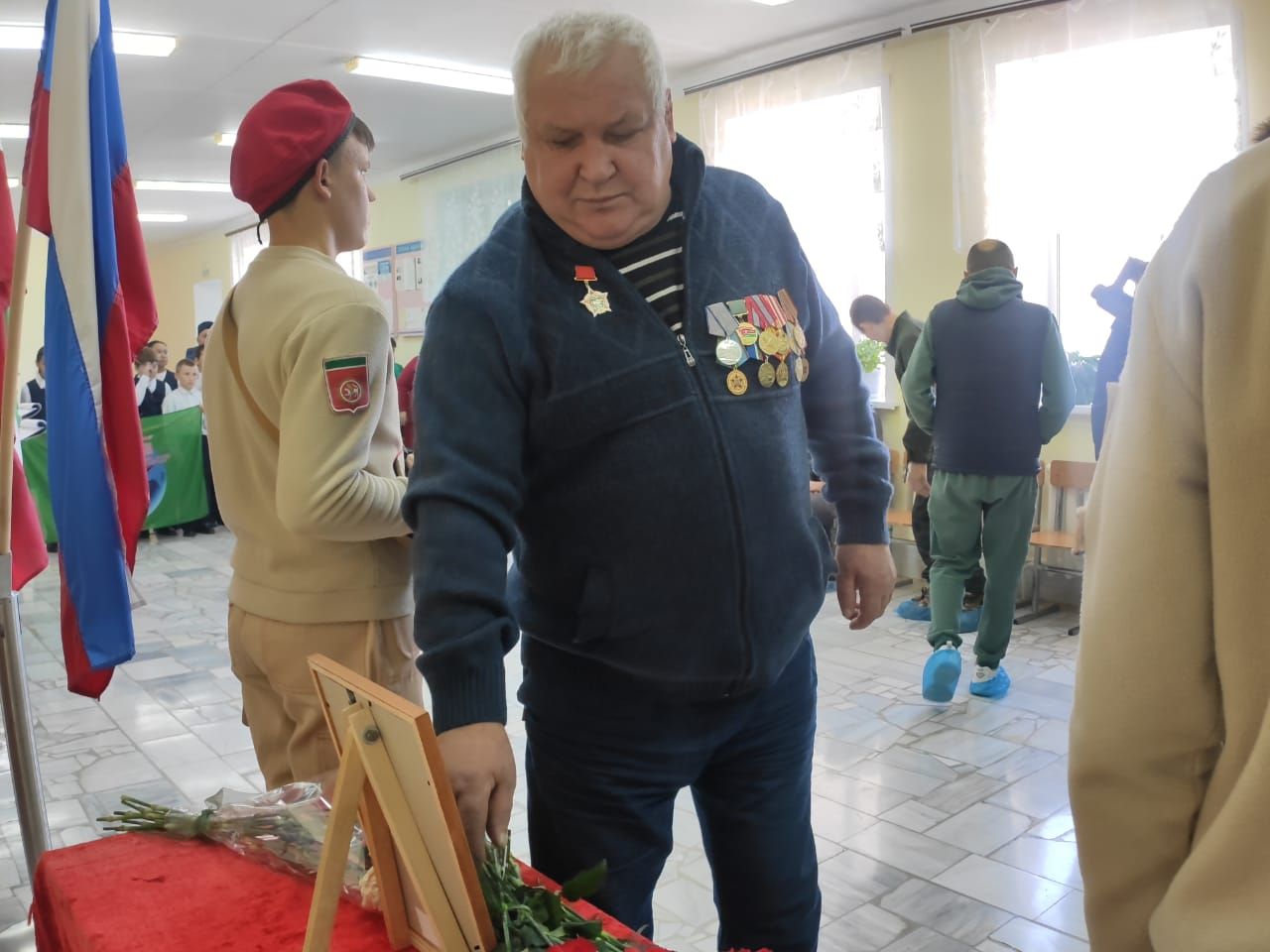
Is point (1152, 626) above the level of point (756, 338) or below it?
below

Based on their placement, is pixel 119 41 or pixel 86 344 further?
pixel 119 41

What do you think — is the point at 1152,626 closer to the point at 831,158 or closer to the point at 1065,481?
the point at 1065,481

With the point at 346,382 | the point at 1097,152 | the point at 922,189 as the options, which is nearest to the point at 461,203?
the point at 922,189

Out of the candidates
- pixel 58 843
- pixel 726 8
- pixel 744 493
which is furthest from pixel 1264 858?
pixel 726 8

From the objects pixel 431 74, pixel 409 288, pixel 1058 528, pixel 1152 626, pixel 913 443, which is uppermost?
pixel 431 74

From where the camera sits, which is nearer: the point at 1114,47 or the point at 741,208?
the point at 741,208

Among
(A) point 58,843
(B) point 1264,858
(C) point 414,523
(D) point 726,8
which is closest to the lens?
(B) point 1264,858

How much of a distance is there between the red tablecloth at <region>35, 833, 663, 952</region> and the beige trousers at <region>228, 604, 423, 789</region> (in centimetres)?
28

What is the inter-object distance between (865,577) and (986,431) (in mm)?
2538

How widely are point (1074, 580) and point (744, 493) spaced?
460 centimetres

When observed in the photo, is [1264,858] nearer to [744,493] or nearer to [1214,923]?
[1214,923]

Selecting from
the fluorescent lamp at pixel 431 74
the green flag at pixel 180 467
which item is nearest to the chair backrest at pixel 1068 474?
the fluorescent lamp at pixel 431 74

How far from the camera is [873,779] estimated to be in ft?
10.7

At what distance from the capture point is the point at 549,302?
1.28 m
